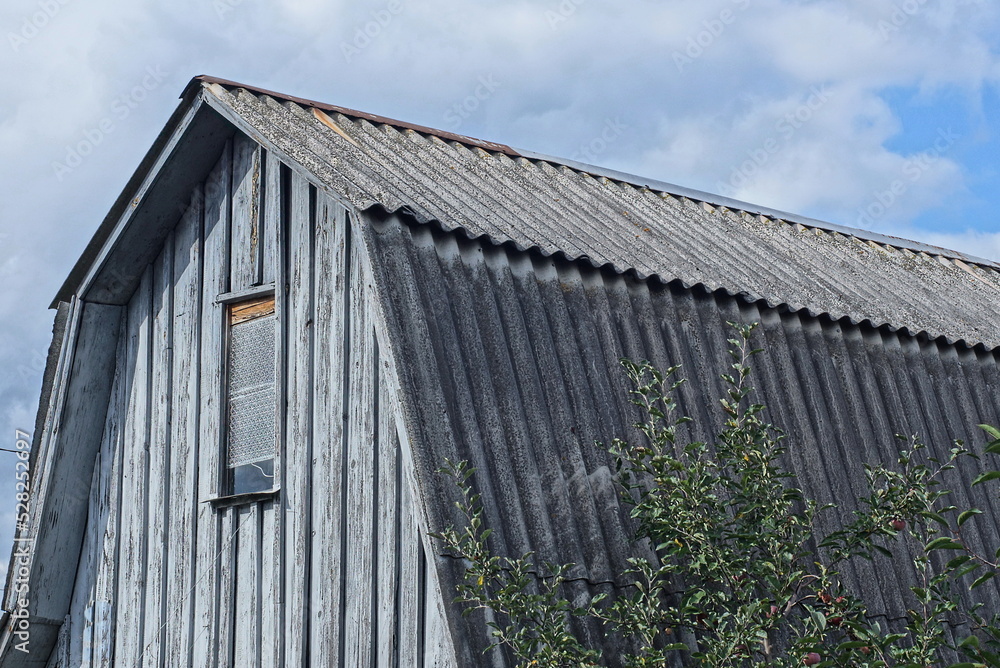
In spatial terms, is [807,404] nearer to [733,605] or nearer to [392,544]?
[733,605]

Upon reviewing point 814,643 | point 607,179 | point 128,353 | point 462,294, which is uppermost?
point 607,179

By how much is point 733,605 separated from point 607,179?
5474mm

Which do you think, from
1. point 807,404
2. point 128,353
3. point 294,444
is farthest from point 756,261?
point 128,353

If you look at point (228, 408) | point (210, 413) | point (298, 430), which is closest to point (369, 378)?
point (298, 430)

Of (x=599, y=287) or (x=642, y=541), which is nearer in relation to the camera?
(x=642, y=541)

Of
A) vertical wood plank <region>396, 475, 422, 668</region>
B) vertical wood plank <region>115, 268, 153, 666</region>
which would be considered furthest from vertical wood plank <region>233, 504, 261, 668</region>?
vertical wood plank <region>396, 475, 422, 668</region>

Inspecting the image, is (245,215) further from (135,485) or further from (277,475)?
(135,485)

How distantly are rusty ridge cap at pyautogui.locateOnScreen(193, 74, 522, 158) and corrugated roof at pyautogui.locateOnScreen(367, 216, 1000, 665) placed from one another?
2217 millimetres

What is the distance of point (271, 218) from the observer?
7840mm

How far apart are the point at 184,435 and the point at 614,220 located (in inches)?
135

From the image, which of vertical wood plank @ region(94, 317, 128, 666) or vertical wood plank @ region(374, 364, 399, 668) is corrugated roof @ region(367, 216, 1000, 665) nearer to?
vertical wood plank @ region(374, 364, 399, 668)

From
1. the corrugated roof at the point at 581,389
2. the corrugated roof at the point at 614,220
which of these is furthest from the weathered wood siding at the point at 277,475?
the corrugated roof at the point at 614,220

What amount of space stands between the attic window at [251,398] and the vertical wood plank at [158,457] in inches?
25.6

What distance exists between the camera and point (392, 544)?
20.8ft
